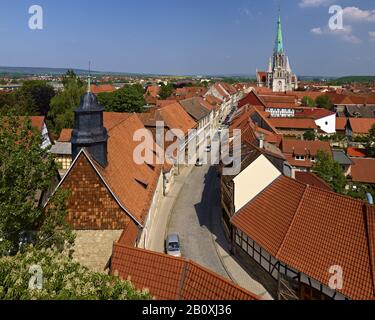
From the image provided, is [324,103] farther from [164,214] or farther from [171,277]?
[171,277]

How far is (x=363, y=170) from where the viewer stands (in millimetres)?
41750

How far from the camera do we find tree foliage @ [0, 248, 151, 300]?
802cm

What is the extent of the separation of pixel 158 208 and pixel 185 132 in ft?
52.5

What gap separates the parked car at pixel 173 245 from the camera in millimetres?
22127

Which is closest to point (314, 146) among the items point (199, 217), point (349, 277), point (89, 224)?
point (199, 217)

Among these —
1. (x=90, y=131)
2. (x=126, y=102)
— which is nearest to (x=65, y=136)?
(x=126, y=102)

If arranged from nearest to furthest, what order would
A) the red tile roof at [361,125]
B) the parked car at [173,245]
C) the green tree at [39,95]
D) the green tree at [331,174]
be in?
1. the parked car at [173,245]
2. the green tree at [331,174]
3. the green tree at [39,95]
4. the red tile roof at [361,125]

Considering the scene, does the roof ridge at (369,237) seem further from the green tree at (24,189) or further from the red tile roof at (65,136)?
the red tile roof at (65,136)

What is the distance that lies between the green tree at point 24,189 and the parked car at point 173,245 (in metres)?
8.49

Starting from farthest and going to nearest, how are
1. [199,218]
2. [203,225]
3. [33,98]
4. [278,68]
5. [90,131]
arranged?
[278,68]
[33,98]
[199,218]
[203,225]
[90,131]

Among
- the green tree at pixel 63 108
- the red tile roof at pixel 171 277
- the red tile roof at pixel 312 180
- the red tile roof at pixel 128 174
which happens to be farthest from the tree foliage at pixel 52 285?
the green tree at pixel 63 108

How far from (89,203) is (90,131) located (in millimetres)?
3687
